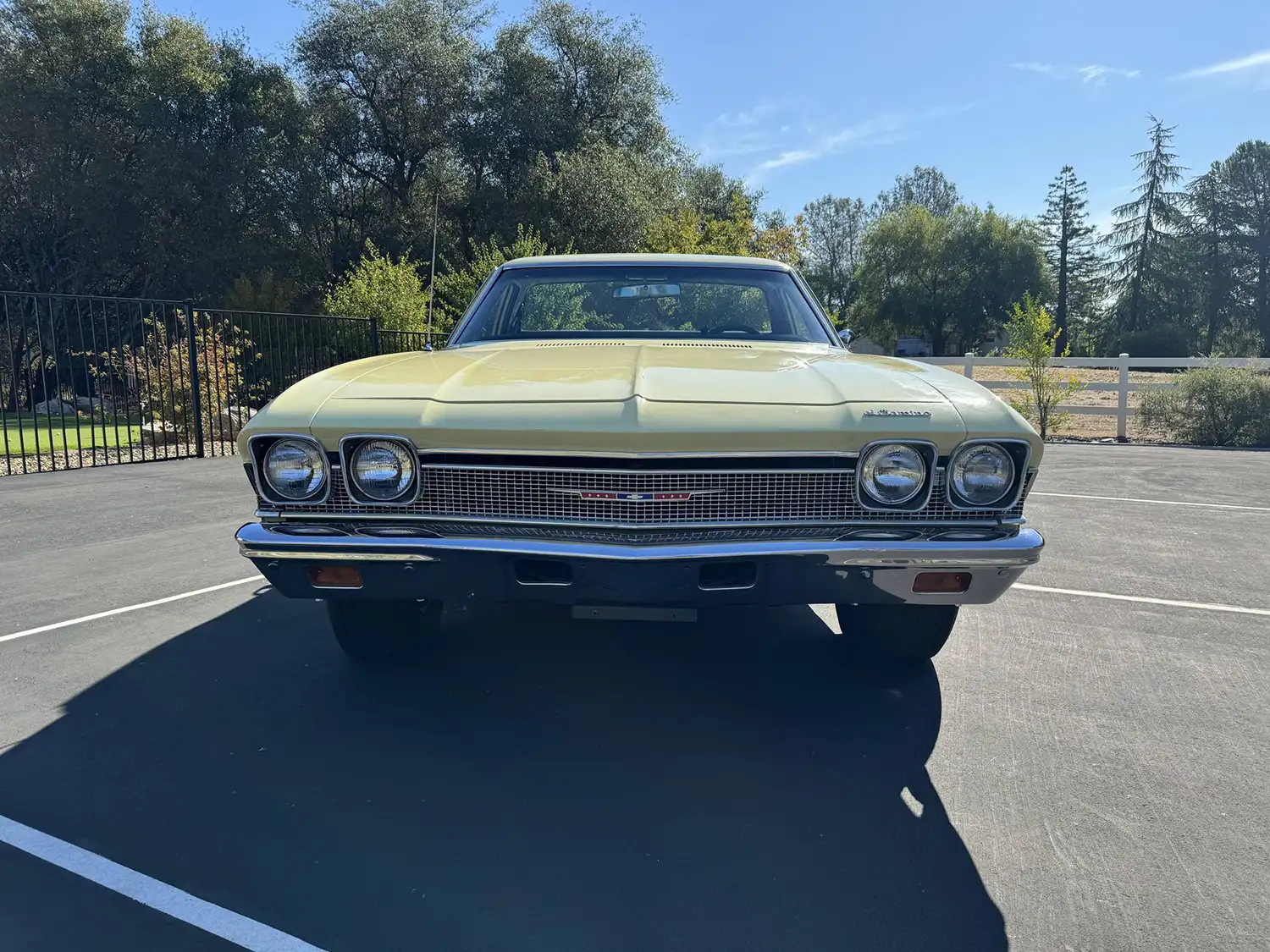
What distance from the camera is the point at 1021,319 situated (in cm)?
1477

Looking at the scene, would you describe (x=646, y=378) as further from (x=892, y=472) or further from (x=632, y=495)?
(x=892, y=472)

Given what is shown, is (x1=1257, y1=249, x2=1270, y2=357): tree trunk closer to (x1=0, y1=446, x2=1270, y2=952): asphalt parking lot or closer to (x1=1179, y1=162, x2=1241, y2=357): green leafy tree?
(x1=1179, y1=162, x2=1241, y2=357): green leafy tree

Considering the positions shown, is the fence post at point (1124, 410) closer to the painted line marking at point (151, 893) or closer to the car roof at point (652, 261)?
the car roof at point (652, 261)

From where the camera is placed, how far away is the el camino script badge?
2.48 metres

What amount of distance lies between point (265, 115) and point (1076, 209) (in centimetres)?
5053

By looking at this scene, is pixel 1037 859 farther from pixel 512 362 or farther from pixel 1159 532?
pixel 1159 532

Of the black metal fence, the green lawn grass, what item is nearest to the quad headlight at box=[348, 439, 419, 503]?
the black metal fence

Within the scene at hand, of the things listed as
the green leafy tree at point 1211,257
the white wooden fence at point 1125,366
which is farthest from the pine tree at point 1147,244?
the white wooden fence at point 1125,366

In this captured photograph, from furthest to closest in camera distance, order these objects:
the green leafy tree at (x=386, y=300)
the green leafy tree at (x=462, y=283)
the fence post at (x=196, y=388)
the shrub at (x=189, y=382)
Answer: the green leafy tree at (x=462, y=283), the green leafy tree at (x=386, y=300), the shrub at (x=189, y=382), the fence post at (x=196, y=388)

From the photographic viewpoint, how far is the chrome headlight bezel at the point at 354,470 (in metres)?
2.55

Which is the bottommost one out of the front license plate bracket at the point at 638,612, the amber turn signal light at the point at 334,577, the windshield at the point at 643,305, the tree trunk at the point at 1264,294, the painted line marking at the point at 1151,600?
the painted line marking at the point at 1151,600

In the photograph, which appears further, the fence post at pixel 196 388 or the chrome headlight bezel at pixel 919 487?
the fence post at pixel 196 388

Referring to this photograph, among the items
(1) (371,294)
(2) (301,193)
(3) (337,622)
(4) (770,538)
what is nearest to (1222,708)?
(4) (770,538)

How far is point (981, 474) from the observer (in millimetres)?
2559
